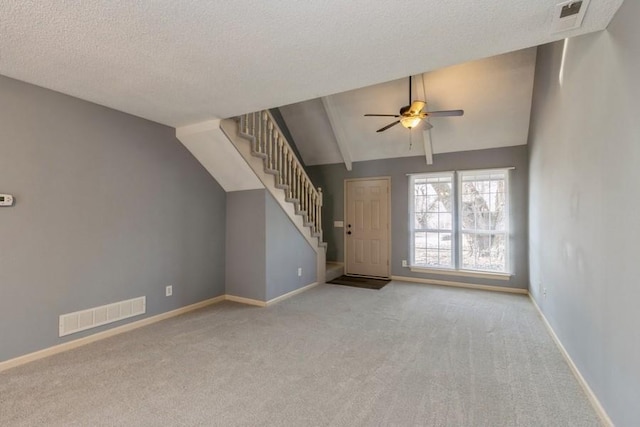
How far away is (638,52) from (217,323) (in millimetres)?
4038

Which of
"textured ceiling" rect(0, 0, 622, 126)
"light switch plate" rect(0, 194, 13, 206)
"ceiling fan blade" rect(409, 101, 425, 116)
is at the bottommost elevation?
"light switch plate" rect(0, 194, 13, 206)

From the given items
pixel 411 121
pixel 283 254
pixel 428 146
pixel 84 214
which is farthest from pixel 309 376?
pixel 428 146

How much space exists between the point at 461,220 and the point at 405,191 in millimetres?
1124

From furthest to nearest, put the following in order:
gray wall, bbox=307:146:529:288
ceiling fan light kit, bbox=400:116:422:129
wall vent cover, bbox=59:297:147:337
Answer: gray wall, bbox=307:146:529:288, ceiling fan light kit, bbox=400:116:422:129, wall vent cover, bbox=59:297:147:337

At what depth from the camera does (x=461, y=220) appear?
17.3ft

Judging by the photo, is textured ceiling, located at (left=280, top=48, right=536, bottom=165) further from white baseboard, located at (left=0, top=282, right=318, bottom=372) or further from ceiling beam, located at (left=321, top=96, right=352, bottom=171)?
white baseboard, located at (left=0, top=282, right=318, bottom=372)

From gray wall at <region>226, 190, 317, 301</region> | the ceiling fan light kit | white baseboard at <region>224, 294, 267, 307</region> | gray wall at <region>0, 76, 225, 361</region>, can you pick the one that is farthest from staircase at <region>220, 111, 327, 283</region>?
the ceiling fan light kit

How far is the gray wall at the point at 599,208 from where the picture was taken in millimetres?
1531

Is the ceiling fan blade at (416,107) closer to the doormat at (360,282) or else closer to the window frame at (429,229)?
the window frame at (429,229)

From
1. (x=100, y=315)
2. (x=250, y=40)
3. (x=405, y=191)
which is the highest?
(x=250, y=40)

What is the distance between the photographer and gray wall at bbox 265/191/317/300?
421cm

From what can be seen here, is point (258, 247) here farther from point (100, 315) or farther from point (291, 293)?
point (100, 315)

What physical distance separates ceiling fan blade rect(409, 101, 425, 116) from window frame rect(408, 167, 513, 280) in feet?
6.26

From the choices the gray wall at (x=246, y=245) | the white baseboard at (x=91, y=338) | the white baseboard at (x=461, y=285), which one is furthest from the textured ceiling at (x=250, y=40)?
the white baseboard at (x=461, y=285)
